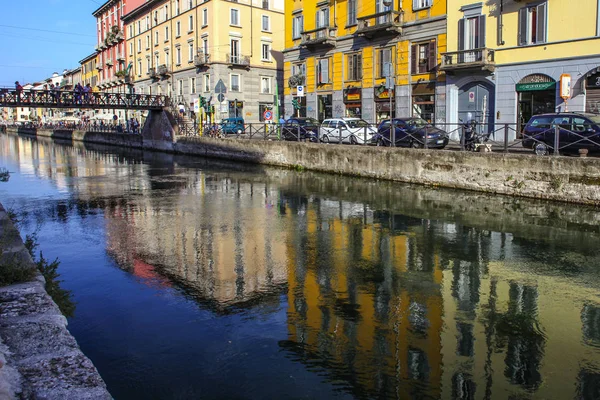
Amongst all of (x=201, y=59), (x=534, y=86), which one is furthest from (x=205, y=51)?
(x=534, y=86)

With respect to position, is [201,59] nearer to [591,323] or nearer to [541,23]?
[541,23]

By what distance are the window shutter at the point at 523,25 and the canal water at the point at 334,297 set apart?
15131 millimetres

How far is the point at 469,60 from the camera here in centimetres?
2988

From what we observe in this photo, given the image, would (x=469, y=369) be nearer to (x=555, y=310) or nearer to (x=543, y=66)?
(x=555, y=310)

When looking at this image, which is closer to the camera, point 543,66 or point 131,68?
point 543,66

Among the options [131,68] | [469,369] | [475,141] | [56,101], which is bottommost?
[469,369]

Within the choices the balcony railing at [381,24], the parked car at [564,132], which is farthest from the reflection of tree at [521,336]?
the balcony railing at [381,24]

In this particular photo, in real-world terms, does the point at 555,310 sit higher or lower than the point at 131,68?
lower

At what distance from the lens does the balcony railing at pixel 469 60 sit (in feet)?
95.2

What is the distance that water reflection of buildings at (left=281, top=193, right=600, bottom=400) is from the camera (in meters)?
5.23

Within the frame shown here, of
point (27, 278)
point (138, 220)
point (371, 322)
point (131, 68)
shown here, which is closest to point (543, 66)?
point (138, 220)

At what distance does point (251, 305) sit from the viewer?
7.35m

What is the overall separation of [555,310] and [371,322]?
241 cm

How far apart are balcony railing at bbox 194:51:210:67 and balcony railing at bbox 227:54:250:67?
6.36ft
